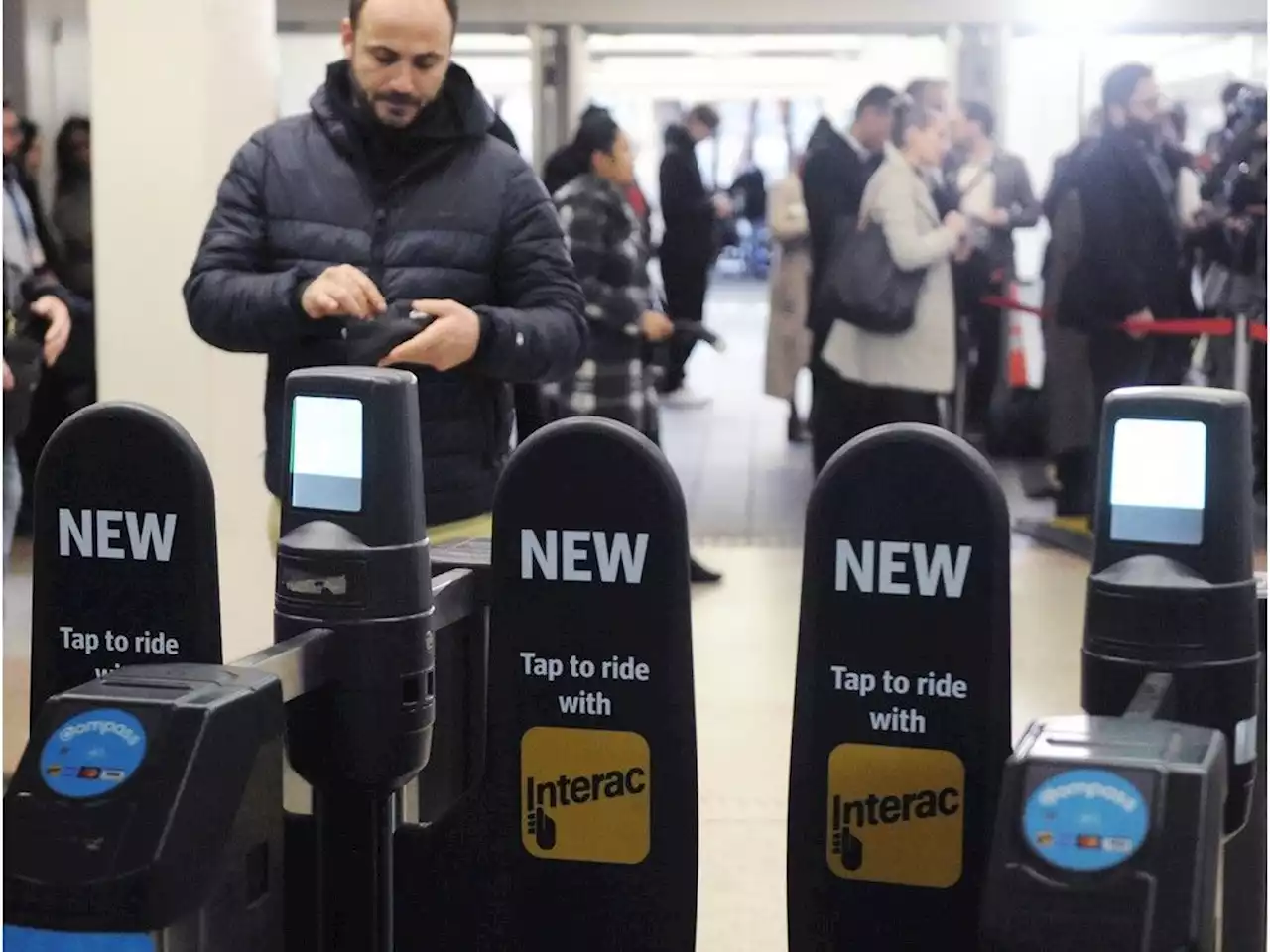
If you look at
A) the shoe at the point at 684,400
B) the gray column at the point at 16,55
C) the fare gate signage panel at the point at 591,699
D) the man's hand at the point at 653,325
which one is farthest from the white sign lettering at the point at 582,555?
the shoe at the point at 684,400

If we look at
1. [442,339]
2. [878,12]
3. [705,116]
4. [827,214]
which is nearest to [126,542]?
[442,339]

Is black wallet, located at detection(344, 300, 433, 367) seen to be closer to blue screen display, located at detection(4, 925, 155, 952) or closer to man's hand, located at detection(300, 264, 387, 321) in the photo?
man's hand, located at detection(300, 264, 387, 321)

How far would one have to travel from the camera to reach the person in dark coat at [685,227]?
10.6m

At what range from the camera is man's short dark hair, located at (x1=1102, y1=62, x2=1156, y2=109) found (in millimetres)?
6461

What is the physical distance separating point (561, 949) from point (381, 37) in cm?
134

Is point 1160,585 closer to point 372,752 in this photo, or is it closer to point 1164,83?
point 372,752

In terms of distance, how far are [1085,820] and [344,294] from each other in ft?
4.28

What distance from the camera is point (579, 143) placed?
576 centimetres

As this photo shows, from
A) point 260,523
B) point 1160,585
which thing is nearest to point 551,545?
point 1160,585

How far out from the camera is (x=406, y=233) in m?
2.80

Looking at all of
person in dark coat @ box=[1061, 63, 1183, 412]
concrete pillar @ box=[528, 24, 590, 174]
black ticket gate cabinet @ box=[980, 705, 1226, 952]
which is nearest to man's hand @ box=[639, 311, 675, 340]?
person in dark coat @ box=[1061, 63, 1183, 412]

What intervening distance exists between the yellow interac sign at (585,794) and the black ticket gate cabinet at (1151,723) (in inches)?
19.3

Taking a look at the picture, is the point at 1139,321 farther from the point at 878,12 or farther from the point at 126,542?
the point at 126,542

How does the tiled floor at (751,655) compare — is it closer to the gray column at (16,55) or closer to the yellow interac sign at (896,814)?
the yellow interac sign at (896,814)
